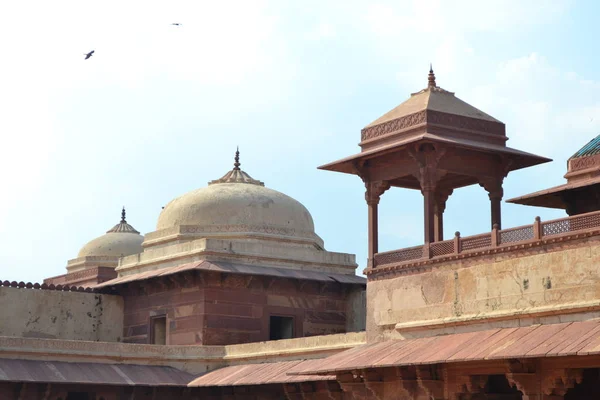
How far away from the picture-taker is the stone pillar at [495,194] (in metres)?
19.2

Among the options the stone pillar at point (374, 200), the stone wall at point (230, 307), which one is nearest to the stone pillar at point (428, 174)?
the stone pillar at point (374, 200)

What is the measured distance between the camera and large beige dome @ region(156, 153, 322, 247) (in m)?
26.2

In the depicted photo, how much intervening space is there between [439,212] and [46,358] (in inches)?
310

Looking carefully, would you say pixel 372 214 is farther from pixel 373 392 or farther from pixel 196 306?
pixel 196 306

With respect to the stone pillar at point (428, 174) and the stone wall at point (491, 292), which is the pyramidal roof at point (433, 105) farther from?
the stone wall at point (491, 292)

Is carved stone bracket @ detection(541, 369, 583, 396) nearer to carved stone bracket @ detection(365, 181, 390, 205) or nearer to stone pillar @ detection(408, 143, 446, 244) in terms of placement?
stone pillar @ detection(408, 143, 446, 244)

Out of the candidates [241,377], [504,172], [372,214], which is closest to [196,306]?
[241,377]

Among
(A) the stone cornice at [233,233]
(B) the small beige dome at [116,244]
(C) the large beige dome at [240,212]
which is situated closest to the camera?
(A) the stone cornice at [233,233]

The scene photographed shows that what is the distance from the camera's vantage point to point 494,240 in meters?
17.0

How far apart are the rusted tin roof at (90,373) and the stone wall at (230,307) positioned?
1.54m

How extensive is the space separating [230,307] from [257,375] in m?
3.27

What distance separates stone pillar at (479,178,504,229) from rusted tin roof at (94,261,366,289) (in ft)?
21.6

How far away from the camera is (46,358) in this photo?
21.7 meters

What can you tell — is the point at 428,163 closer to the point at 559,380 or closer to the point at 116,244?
the point at 559,380
